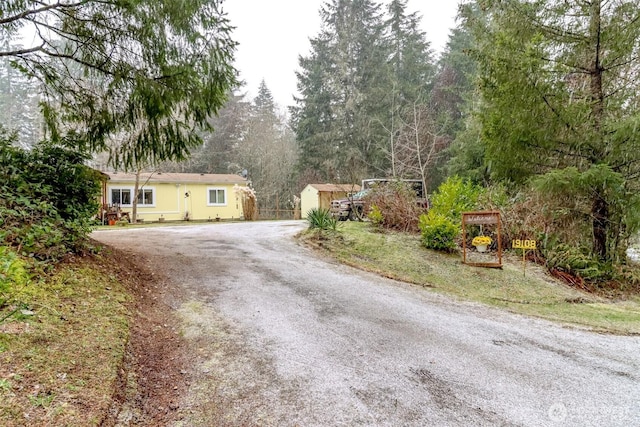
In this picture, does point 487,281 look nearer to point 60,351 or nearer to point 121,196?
point 60,351

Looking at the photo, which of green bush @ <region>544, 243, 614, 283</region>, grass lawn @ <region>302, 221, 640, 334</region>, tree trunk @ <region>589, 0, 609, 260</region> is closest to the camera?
grass lawn @ <region>302, 221, 640, 334</region>

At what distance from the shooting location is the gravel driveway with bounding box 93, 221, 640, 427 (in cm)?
249

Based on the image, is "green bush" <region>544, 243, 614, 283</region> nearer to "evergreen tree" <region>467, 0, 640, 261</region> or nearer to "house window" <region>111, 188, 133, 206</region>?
"evergreen tree" <region>467, 0, 640, 261</region>

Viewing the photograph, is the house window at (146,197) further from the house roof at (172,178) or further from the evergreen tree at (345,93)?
the evergreen tree at (345,93)

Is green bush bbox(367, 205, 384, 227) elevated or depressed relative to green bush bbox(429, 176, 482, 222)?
depressed

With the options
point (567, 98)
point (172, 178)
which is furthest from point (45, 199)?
point (172, 178)

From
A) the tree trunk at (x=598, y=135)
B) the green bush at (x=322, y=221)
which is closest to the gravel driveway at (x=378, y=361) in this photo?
the green bush at (x=322, y=221)

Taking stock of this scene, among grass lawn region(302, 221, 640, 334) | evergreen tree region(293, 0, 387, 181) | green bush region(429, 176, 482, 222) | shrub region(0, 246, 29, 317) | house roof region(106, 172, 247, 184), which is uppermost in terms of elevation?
evergreen tree region(293, 0, 387, 181)

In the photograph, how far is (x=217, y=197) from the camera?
2130 cm

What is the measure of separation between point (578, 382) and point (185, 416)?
3251 millimetres

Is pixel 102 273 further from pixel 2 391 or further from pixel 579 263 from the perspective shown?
pixel 579 263

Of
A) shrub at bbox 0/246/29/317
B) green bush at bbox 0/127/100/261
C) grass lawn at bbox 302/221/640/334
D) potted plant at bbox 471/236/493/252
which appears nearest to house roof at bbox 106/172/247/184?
grass lawn at bbox 302/221/640/334

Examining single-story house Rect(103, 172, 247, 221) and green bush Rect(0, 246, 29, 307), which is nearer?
green bush Rect(0, 246, 29, 307)

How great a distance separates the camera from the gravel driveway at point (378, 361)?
2.49m
